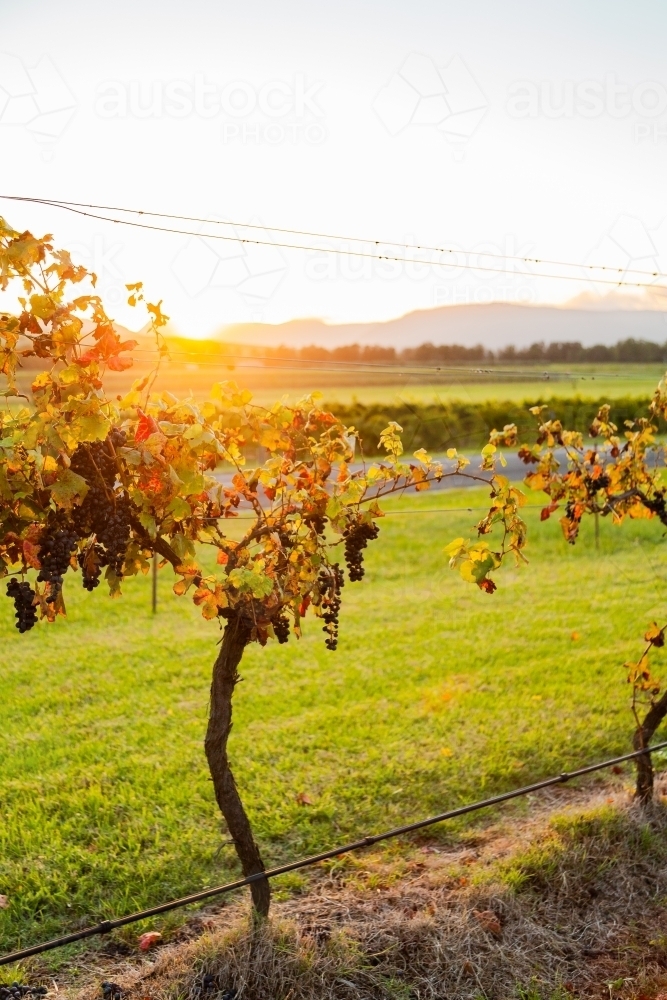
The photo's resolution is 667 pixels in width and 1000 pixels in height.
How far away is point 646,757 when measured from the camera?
4402mm

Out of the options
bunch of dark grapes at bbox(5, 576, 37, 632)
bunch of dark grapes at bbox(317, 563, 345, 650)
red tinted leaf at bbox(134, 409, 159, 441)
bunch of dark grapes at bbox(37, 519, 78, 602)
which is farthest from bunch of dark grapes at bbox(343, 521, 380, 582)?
bunch of dark grapes at bbox(5, 576, 37, 632)

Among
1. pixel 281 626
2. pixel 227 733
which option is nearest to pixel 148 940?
pixel 227 733

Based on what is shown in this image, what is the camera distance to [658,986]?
325 cm

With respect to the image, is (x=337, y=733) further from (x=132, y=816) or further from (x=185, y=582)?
(x=185, y=582)

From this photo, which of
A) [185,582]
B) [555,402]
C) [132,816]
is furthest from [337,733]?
[555,402]

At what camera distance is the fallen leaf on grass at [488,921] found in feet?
11.3

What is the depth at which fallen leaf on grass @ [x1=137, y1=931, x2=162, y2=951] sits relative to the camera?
3.39 m

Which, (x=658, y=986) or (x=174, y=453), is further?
(x=658, y=986)

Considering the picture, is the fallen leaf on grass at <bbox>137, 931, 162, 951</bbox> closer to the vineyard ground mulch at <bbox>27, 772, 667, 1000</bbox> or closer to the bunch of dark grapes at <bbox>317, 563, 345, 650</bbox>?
the vineyard ground mulch at <bbox>27, 772, 667, 1000</bbox>

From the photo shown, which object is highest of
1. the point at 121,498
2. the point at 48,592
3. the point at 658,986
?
the point at 121,498

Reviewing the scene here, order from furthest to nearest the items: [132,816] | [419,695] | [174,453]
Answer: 1. [419,695]
2. [132,816]
3. [174,453]

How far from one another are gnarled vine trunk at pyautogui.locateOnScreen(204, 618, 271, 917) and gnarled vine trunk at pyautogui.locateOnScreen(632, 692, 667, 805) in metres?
2.13

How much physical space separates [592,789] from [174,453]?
338 cm

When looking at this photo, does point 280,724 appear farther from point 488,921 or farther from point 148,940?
point 488,921
